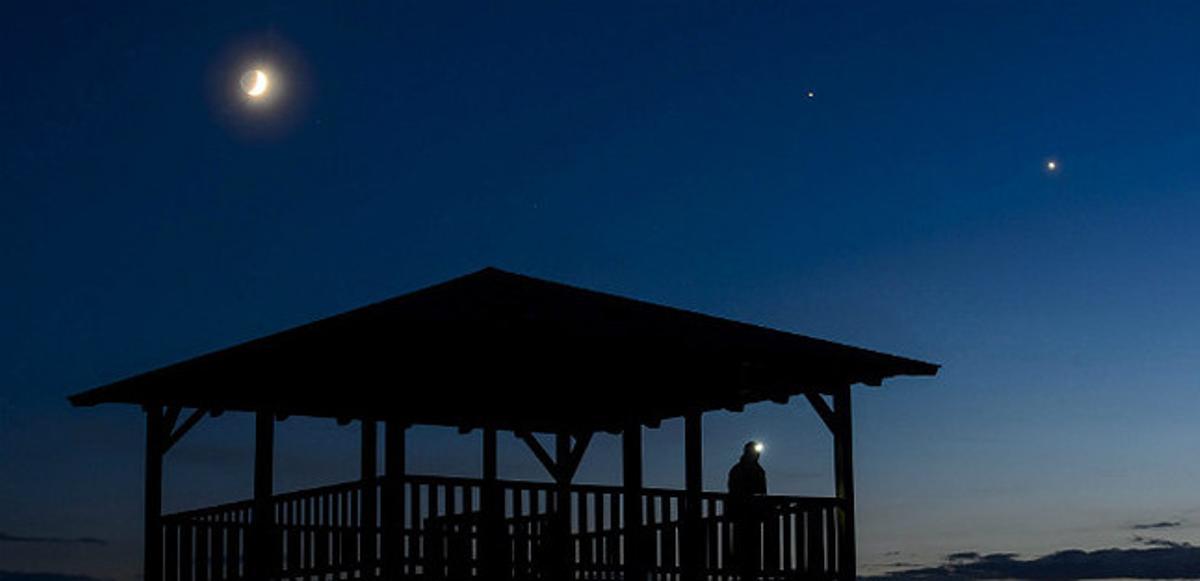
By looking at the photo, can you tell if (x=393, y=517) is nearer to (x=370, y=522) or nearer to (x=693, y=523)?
(x=370, y=522)

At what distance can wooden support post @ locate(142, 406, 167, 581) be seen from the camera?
73.0 ft

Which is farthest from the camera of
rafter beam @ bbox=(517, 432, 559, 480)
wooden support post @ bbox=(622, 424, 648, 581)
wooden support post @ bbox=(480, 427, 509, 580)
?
rafter beam @ bbox=(517, 432, 559, 480)

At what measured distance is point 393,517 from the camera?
19109 millimetres

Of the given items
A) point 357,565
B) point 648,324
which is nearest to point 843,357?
point 648,324

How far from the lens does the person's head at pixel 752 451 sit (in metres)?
21.0

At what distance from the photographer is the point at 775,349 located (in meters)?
19.2

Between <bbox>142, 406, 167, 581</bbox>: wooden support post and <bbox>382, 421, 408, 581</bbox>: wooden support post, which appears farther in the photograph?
<bbox>142, 406, 167, 581</bbox>: wooden support post

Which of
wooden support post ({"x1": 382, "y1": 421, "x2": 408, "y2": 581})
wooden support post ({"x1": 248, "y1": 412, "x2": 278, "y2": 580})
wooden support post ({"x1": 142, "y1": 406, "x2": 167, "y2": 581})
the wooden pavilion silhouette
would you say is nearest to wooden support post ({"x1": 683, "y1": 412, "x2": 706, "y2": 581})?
the wooden pavilion silhouette

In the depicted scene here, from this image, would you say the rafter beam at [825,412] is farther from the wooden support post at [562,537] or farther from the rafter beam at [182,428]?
→ the rafter beam at [182,428]

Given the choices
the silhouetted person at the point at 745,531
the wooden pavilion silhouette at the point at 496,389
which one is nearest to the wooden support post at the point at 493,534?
the wooden pavilion silhouette at the point at 496,389

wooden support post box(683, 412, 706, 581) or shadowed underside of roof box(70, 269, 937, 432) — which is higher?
shadowed underside of roof box(70, 269, 937, 432)

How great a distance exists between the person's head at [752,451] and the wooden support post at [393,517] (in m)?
4.60

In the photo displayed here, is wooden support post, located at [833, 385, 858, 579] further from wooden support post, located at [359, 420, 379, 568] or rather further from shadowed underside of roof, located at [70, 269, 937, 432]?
wooden support post, located at [359, 420, 379, 568]

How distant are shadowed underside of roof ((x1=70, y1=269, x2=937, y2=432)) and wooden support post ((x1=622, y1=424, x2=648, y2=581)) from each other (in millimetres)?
324
